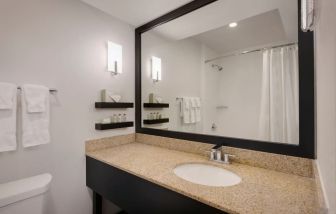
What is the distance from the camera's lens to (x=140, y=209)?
3.75 ft

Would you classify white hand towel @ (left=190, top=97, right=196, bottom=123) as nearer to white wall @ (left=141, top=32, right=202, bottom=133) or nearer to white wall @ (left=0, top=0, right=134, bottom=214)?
white wall @ (left=141, top=32, right=202, bottom=133)

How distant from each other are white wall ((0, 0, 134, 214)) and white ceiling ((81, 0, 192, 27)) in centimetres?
10

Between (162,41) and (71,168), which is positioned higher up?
(162,41)

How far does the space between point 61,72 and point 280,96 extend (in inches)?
67.8

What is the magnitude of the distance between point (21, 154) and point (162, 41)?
1663mm

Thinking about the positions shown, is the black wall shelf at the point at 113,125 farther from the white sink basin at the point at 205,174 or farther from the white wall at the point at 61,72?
the white sink basin at the point at 205,174

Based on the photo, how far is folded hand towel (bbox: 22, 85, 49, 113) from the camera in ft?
3.89

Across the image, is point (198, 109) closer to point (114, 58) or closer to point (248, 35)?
point (248, 35)

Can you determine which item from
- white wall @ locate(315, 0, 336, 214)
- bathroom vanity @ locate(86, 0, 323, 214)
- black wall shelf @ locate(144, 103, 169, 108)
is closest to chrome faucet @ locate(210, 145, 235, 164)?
bathroom vanity @ locate(86, 0, 323, 214)

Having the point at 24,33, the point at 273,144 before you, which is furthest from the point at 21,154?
the point at 273,144

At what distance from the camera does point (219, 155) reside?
1320mm

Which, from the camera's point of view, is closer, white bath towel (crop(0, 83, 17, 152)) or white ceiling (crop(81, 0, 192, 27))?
white bath towel (crop(0, 83, 17, 152))

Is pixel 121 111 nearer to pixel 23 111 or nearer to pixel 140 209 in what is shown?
pixel 23 111

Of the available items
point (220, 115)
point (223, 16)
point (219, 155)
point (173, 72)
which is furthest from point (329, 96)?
point (173, 72)
